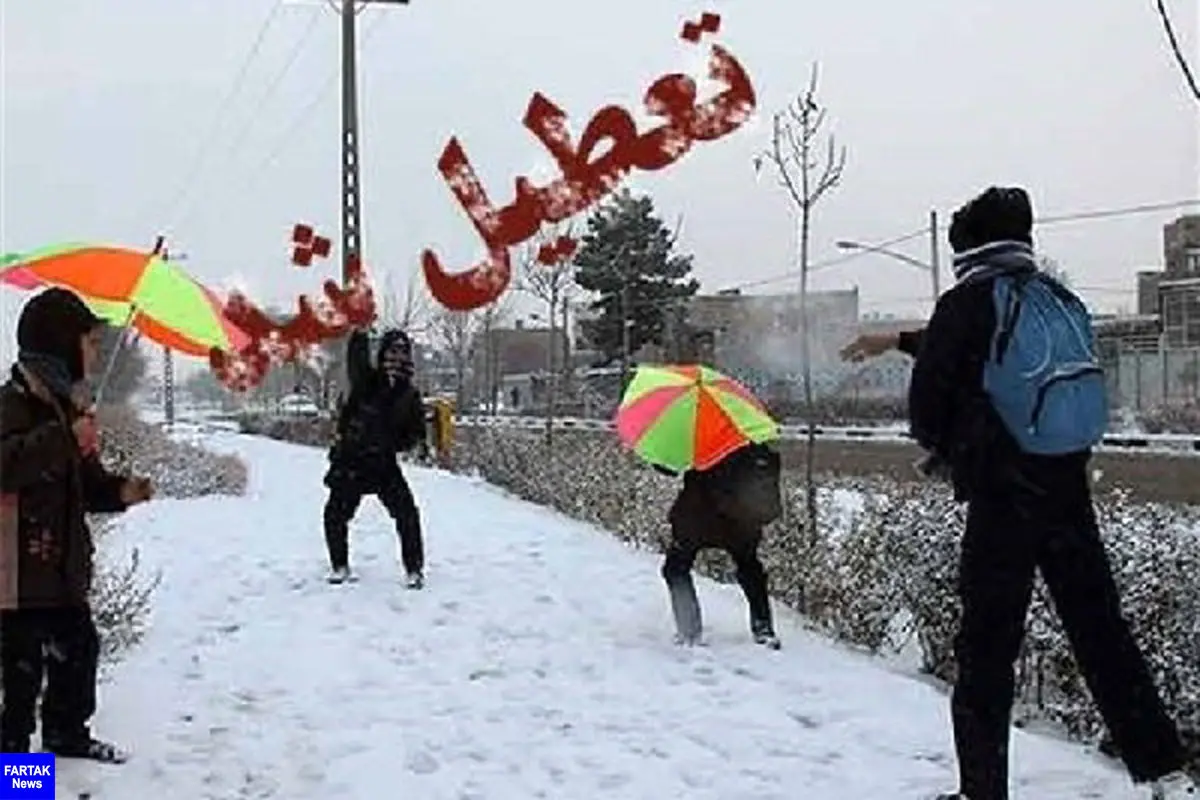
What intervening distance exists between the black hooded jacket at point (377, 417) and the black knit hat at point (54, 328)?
14.8 ft

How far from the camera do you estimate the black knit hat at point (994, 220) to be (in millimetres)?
4617

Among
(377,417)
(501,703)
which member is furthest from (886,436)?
(501,703)

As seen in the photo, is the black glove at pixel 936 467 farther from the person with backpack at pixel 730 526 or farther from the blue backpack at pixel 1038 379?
the person with backpack at pixel 730 526

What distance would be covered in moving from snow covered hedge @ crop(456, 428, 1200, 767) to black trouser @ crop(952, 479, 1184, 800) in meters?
0.70

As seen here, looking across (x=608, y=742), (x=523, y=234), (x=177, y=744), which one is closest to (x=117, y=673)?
(x=177, y=744)

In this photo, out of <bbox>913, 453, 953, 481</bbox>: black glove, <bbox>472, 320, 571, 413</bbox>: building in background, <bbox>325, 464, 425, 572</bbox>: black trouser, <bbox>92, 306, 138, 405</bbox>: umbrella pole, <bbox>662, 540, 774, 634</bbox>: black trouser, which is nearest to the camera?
<bbox>913, 453, 953, 481</bbox>: black glove

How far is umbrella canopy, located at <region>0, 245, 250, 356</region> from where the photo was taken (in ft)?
18.3

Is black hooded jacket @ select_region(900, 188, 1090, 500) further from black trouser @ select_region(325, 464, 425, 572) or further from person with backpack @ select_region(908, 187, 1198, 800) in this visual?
black trouser @ select_region(325, 464, 425, 572)

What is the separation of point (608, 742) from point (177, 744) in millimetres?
1625

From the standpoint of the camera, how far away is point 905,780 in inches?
207

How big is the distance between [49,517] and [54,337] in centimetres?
60

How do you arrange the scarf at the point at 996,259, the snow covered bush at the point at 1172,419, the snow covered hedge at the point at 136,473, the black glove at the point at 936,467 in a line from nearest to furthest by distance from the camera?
1. the scarf at the point at 996,259
2. the black glove at the point at 936,467
3. the snow covered hedge at the point at 136,473
4. the snow covered bush at the point at 1172,419

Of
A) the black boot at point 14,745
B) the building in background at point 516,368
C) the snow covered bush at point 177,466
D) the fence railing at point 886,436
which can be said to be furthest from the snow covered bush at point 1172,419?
the black boot at point 14,745

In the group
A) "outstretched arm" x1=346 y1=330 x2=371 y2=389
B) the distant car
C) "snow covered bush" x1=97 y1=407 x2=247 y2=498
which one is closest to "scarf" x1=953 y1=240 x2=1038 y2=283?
"outstretched arm" x1=346 y1=330 x2=371 y2=389
